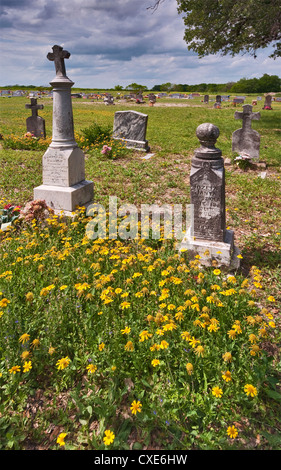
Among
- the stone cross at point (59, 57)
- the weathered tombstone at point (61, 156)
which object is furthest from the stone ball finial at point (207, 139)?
the stone cross at point (59, 57)

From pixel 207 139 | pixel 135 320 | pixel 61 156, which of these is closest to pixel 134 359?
pixel 135 320

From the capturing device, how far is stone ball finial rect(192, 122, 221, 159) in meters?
3.77

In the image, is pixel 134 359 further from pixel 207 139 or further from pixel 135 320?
pixel 207 139

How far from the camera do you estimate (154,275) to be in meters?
3.54

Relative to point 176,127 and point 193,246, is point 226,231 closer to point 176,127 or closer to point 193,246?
point 193,246

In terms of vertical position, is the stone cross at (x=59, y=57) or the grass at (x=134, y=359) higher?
the stone cross at (x=59, y=57)

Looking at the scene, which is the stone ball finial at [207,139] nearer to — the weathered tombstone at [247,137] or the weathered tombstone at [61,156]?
the weathered tombstone at [61,156]

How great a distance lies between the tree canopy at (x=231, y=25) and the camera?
475 inches

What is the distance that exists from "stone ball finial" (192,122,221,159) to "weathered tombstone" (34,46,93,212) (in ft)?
7.88

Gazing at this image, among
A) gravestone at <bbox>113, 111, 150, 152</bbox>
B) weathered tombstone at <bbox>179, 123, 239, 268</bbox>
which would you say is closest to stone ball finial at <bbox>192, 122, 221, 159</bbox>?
weathered tombstone at <bbox>179, 123, 239, 268</bbox>
